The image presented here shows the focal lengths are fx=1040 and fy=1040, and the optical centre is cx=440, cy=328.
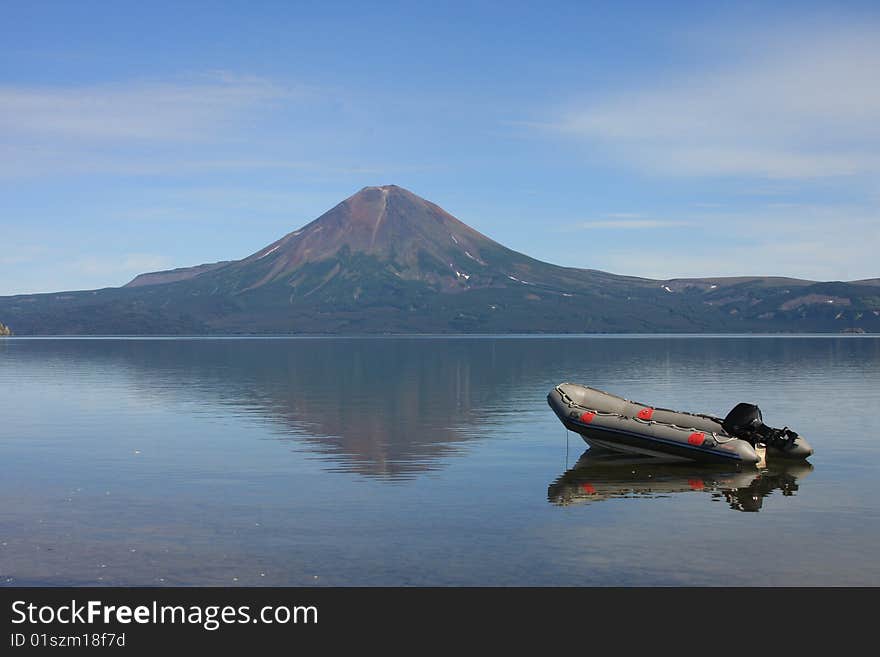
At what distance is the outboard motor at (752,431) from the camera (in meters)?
37.1

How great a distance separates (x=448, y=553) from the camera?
22016 millimetres

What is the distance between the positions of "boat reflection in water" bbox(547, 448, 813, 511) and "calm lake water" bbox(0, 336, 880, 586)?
122 millimetres

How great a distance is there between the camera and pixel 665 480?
108ft

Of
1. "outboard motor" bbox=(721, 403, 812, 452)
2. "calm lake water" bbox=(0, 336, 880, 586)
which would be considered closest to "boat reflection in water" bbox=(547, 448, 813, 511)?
"calm lake water" bbox=(0, 336, 880, 586)

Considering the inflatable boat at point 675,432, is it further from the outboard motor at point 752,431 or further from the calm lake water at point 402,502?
the calm lake water at point 402,502

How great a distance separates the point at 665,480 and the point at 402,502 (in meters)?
9.35

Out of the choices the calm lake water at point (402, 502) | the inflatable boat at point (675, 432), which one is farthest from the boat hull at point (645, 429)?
the calm lake water at point (402, 502)

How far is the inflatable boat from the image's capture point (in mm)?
35406

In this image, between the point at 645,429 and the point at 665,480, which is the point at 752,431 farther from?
the point at 665,480

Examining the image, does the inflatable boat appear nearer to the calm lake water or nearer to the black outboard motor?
the black outboard motor

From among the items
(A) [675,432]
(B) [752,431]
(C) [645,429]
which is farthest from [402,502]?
(B) [752,431]
